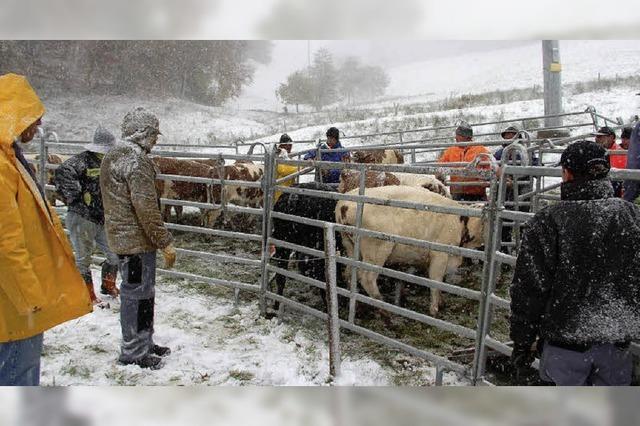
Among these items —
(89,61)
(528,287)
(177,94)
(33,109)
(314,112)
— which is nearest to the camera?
(528,287)

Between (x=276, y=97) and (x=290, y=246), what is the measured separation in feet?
68.2

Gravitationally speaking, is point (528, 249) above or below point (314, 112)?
below

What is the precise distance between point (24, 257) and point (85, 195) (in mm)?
2823

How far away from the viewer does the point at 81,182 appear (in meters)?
4.80

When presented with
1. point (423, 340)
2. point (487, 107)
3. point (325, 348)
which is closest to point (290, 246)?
point (325, 348)

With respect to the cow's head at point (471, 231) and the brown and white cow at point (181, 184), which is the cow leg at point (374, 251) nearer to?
the cow's head at point (471, 231)

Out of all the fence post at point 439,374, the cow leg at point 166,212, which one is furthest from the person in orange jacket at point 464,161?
the cow leg at point 166,212

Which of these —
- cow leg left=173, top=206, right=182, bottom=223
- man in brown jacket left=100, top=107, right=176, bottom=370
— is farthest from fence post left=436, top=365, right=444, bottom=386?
cow leg left=173, top=206, right=182, bottom=223

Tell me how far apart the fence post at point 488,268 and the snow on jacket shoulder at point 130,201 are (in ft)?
7.27

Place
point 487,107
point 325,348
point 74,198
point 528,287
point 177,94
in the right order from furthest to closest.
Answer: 1. point 487,107
2. point 177,94
3. point 74,198
4. point 325,348
5. point 528,287

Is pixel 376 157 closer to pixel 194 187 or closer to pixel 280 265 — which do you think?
pixel 194 187

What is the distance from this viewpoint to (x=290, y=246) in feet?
16.1

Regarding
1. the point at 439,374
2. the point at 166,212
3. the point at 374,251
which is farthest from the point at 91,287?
the point at 166,212

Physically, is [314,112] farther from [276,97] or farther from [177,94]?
[177,94]
